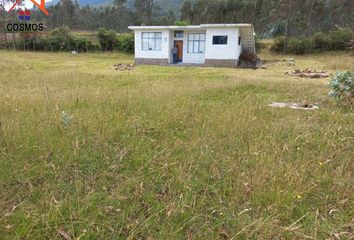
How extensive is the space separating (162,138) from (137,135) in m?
0.32

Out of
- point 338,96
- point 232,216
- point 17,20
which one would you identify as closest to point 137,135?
point 232,216

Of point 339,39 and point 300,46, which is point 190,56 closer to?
point 300,46

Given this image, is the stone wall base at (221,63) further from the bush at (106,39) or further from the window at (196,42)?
the bush at (106,39)

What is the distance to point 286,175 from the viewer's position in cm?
273

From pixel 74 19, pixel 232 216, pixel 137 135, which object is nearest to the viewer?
pixel 232 216

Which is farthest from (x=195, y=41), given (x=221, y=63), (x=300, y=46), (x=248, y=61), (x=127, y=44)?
(x=300, y=46)

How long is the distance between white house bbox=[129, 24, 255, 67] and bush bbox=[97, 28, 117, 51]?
1374 cm

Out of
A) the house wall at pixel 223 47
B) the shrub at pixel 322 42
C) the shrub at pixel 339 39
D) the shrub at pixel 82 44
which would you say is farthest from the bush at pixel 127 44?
the shrub at pixel 339 39

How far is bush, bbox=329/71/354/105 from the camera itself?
21.2 feet

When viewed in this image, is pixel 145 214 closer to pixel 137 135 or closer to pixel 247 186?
pixel 247 186

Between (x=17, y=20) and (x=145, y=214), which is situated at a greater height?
(x=17, y=20)

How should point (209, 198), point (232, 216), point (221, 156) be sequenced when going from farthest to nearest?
1. point (221, 156)
2. point (209, 198)
3. point (232, 216)

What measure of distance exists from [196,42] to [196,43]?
0.07 meters

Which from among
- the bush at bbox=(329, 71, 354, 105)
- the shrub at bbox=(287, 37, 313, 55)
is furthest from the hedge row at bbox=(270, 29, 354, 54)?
the bush at bbox=(329, 71, 354, 105)
